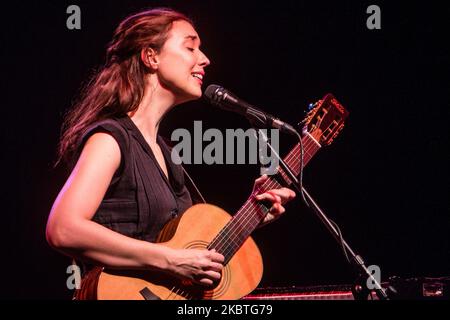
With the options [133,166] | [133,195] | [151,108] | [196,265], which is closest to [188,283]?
[196,265]

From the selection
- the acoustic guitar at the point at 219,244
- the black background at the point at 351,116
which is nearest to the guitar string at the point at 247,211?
the acoustic guitar at the point at 219,244

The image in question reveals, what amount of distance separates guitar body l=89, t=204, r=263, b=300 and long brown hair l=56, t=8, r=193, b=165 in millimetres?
647

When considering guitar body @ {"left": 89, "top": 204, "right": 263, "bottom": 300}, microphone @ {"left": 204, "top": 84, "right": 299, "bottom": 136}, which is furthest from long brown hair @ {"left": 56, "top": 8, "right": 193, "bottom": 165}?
guitar body @ {"left": 89, "top": 204, "right": 263, "bottom": 300}

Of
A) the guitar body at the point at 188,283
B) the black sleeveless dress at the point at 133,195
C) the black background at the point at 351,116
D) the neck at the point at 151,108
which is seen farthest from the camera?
the black background at the point at 351,116

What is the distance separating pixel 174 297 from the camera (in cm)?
226

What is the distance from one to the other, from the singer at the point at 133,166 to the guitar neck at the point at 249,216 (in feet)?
0.14

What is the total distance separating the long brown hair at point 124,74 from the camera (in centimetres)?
269

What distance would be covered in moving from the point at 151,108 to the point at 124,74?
0.72 ft

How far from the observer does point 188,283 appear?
90.5 inches

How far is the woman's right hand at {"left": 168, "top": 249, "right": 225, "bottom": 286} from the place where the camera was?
2221 millimetres

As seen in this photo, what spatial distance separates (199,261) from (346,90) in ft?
7.25

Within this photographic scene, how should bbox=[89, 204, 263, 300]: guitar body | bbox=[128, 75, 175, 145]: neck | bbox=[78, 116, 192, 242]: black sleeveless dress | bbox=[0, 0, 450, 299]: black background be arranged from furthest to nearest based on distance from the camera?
bbox=[0, 0, 450, 299]: black background → bbox=[128, 75, 175, 145]: neck → bbox=[78, 116, 192, 242]: black sleeveless dress → bbox=[89, 204, 263, 300]: guitar body

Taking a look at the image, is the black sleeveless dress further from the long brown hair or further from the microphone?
the microphone

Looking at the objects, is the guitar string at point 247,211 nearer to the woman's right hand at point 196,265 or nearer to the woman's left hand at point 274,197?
the woman's left hand at point 274,197
